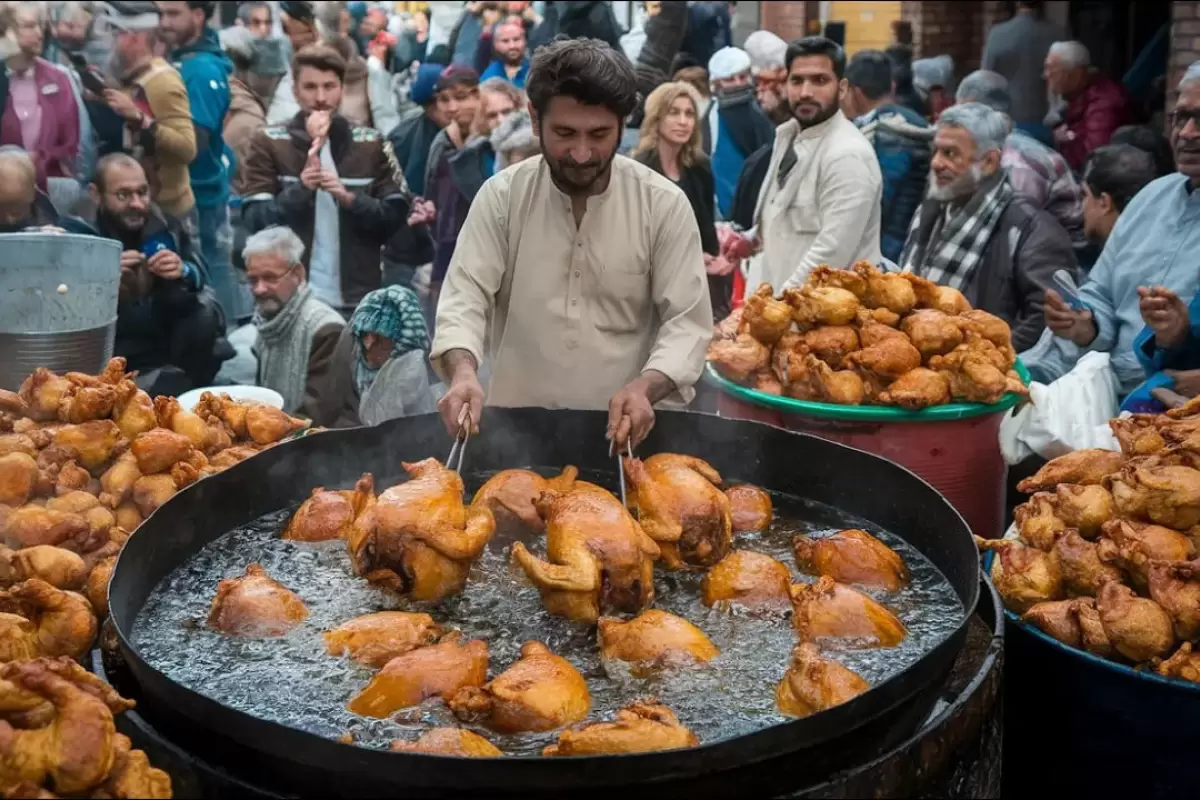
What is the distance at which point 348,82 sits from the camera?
9.52 metres

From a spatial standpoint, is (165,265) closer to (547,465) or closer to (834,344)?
(547,465)

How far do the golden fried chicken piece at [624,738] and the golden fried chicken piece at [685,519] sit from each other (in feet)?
2.67

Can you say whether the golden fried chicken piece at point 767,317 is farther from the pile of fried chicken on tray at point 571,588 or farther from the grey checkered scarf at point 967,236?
the pile of fried chicken on tray at point 571,588

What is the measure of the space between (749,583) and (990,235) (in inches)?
150

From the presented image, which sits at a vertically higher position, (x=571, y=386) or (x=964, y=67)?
(x=964, y=67)

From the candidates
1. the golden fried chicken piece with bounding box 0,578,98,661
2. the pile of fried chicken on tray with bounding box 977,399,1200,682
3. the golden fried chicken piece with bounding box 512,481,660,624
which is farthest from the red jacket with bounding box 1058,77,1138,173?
the golden fried chicken piece with bounding box 0,578,98,661

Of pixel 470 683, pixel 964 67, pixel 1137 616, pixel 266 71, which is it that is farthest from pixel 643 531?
pixel 964 67

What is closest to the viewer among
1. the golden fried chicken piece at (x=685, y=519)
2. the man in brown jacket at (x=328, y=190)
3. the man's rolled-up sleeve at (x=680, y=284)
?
the golden fried chicken piece at (x=685, y=519)

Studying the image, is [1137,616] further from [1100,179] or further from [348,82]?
[348,82]

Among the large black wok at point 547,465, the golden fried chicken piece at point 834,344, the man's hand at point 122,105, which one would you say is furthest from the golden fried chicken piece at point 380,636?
the man's hand at point 122,105

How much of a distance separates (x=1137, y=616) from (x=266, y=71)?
9944mm

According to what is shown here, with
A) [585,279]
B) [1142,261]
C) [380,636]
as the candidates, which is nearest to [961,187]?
[1142,261]

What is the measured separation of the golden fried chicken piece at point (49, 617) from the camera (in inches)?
93.7

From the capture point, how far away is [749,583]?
267cm
